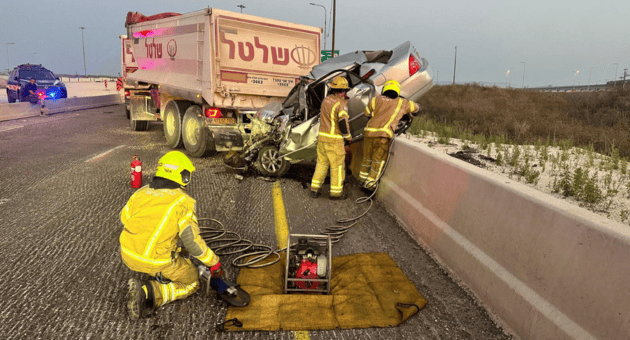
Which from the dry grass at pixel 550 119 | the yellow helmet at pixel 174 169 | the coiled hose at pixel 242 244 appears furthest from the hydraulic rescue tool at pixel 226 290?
the dry grass at pixel 550 119

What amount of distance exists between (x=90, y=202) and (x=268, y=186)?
2.73m

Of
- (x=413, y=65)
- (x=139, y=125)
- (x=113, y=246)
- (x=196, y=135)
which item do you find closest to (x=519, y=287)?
(x=113, y=246)

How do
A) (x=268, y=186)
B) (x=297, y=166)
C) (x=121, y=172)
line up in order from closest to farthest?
(x=268, y=186)
(x=121, y=172)
(x=297, y=166)

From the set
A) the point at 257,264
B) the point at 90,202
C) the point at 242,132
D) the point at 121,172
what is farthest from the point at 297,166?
the point at 257,264

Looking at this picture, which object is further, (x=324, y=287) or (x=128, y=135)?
(x=128, y=135)

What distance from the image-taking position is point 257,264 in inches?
157

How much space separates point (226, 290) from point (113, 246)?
5.92 ft

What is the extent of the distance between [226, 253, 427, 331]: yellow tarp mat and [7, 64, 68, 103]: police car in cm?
2148

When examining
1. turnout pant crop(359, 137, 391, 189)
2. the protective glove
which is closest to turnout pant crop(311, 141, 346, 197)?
turnout pant crop(359, 137, 391, 189)

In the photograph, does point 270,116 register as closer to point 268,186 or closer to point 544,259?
point 268,186

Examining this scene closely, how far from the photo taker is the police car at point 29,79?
2031 cm

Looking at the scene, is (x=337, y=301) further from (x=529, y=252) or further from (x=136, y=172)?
(x=136, y=172)

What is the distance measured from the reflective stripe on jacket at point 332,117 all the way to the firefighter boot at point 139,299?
374cm

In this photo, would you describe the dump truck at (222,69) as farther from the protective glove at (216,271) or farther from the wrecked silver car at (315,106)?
the protective glove at (216,271)
